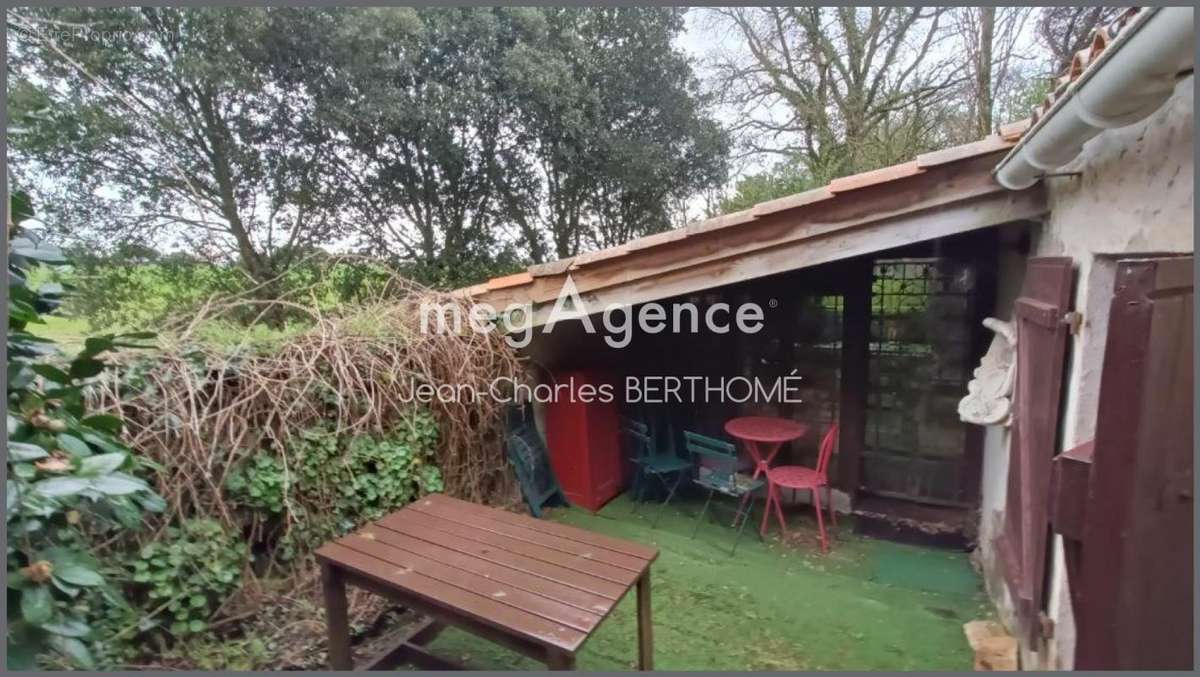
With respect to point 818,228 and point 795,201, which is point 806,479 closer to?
point 818,228

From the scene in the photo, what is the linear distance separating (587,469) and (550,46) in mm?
7011

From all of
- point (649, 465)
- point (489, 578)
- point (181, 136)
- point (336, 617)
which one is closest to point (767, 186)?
point (649, 465)

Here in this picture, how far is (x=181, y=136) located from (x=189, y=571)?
25.6 ft

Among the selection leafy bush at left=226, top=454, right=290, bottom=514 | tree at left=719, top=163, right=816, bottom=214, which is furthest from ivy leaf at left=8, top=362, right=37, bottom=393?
tree at left=719, top=163, right=816, bottom=214

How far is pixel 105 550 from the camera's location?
279cm

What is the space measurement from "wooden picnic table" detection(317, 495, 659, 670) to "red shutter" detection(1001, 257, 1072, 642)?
187 cm

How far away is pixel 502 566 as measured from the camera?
269cm

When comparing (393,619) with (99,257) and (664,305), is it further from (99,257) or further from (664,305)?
(99,257)

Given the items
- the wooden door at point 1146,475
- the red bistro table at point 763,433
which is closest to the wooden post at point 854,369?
the red bistro table at point 763,433

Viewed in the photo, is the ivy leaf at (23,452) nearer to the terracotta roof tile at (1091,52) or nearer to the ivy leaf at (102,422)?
the ivy leaf at (102,422)

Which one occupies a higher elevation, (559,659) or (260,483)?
(260,483)

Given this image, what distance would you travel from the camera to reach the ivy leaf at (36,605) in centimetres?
162

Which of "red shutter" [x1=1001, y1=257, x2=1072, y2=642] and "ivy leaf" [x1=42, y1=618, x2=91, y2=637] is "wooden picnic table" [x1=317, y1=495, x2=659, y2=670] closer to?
"ivy leaf" [x1=42, y1=618, x2=91, y2=637]

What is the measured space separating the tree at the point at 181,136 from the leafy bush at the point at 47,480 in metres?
6.49
